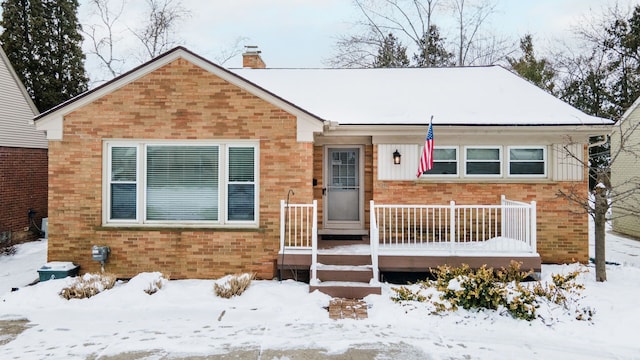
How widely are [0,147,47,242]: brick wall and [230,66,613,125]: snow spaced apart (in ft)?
24.6

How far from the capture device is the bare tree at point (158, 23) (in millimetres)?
26266

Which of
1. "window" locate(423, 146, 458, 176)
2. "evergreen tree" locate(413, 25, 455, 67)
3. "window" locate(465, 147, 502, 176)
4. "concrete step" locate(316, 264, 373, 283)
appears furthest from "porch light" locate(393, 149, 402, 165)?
"evergreen tree" locate(413, 25, 455, 67)

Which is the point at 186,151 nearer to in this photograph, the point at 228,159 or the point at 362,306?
the point at 228,159

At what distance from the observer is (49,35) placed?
1772 cm

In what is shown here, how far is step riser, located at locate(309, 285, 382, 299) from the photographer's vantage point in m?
6.93

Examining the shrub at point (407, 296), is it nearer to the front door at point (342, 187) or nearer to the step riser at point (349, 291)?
the step riser at point (349, 291)

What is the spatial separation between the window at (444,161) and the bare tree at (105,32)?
23.1 m

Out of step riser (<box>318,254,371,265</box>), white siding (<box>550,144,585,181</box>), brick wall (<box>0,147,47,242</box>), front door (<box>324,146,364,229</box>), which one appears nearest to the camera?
step riser (<box>318,254,371,265</box>)

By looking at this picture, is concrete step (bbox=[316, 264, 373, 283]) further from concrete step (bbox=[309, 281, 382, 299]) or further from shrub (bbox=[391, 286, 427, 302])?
shrub (bbox=[391, 286, 427, 302])

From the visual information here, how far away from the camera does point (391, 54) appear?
25875 mm

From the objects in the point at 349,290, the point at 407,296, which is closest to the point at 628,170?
the point at 407,296

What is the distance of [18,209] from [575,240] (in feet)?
50.5

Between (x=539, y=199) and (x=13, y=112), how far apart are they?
14861 mm

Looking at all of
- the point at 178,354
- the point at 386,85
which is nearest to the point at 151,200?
the point at 178,354
